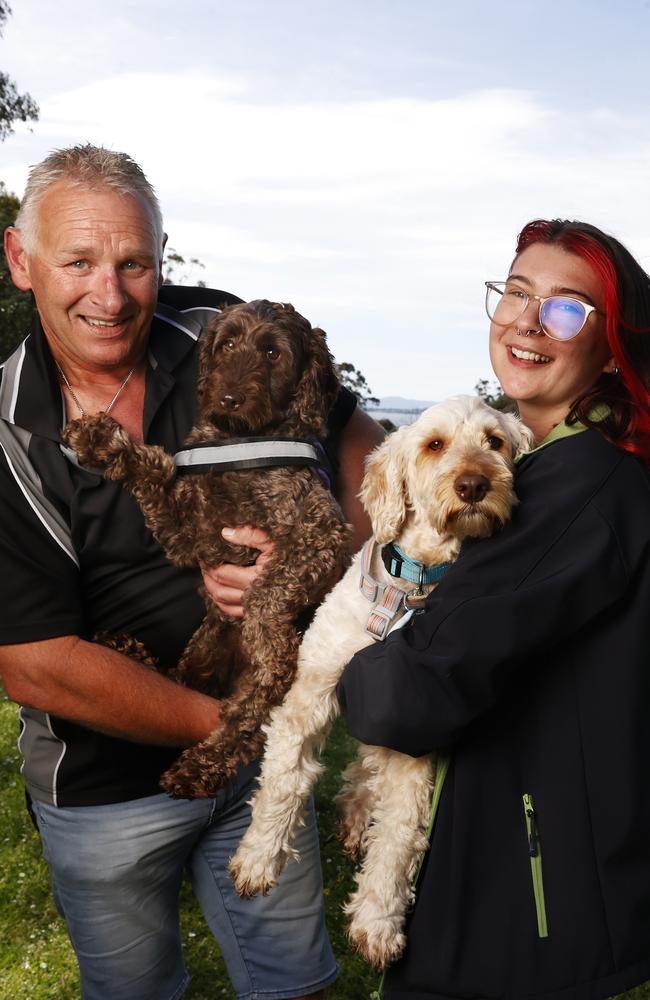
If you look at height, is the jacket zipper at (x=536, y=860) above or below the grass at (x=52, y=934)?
above

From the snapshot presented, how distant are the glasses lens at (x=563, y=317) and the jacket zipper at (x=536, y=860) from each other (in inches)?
51.6

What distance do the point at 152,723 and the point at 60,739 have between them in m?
0.53

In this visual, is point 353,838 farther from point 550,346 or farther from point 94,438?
point 550,346

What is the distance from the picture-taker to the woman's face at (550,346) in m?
2.91

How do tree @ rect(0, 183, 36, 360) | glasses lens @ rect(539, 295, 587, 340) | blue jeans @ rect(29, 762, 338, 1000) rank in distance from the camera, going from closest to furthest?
glasses lens @ rect(539, 295, 587, 340)
blue jeans @ rect(29, 762, 338, 1000)
tree @ rect(0, 183, 36, 360)

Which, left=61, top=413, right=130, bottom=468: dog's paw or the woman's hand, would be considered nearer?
left=61, top=413, right=130, bottom=468: dog's paw

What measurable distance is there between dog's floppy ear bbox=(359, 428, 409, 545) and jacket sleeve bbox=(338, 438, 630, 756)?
0.42m

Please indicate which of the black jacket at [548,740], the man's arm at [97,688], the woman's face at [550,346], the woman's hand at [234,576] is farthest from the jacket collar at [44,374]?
the black jacket at [548,740]

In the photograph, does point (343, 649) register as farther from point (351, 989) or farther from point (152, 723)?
point (351, 989)

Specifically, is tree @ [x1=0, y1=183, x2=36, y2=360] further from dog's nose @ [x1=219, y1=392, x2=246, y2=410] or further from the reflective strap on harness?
the reflective strap on harness

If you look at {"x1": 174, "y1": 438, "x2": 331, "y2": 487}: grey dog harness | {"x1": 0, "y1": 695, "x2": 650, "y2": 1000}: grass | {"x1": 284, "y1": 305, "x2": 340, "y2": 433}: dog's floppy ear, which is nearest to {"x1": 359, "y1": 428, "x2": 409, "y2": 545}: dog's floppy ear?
{"x1": 174, "y1": 438, "x2": 331, "y2": 487}: grey dog harness

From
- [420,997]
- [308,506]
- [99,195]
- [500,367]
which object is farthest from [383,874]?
[99,195]

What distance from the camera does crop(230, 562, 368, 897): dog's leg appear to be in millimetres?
3082

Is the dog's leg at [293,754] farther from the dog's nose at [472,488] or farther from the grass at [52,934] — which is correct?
the grass at [52,934]
